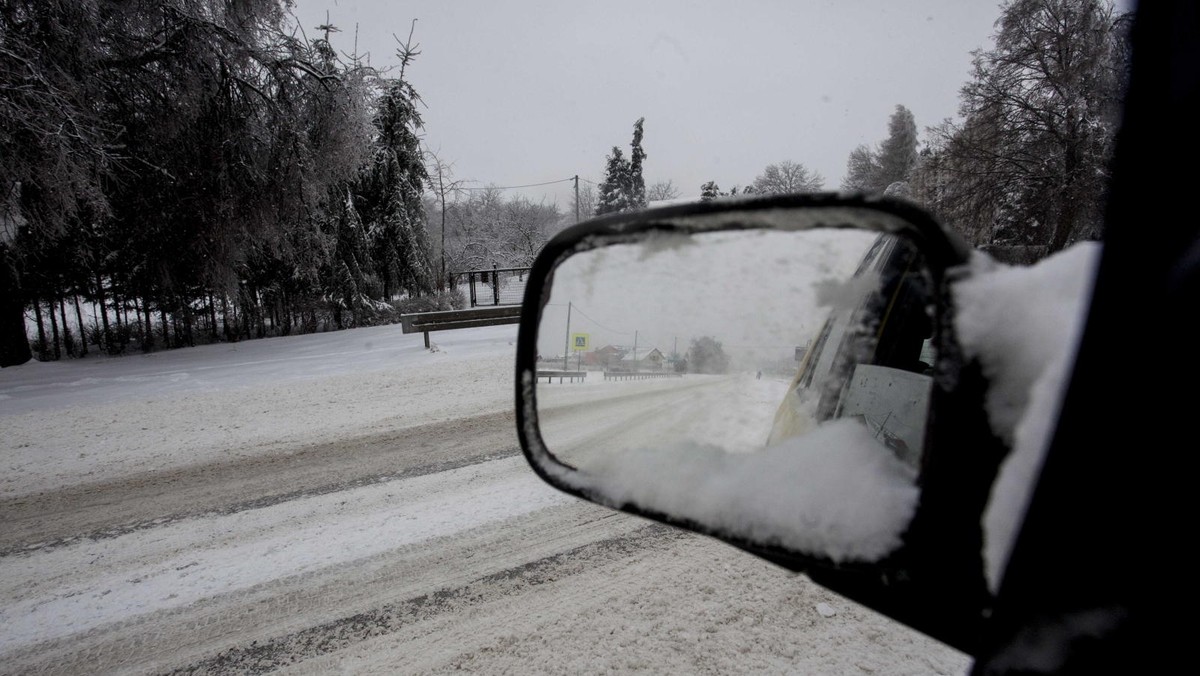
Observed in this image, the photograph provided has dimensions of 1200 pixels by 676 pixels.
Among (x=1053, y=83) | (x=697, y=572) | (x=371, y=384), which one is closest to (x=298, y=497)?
(x=697, y=572)

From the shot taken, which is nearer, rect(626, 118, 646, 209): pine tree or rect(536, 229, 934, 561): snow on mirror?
rect(536, 229, 934, 561): snow on mirror

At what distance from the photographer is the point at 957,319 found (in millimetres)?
610

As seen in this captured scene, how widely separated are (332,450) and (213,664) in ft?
10.8

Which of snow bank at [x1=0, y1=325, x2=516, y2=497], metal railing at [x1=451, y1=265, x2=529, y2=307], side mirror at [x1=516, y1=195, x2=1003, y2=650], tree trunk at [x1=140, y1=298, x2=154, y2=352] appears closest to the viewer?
side mirror at [x1=516, y1=195, x2=1003, y2=650]

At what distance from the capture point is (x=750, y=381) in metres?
1.12

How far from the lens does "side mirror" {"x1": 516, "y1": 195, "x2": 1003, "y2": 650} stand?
0.68 metres

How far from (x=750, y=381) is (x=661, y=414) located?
225mm

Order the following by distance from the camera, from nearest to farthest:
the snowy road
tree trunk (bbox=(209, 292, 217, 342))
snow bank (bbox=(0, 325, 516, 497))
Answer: the snowy road
snow bank (bbox=(0, 325, 516, 497))
tree trunk (bbox=(209, 292, 217, 342))

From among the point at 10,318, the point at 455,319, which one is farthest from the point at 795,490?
the point at 10,318

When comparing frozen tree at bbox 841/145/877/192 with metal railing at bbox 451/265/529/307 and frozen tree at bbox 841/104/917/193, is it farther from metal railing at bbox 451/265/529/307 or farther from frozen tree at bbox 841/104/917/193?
metal railing at bbox 451/265/529/307

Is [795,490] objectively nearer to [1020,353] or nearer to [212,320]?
[1020,353]

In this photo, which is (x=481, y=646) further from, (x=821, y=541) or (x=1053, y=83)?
(x=1053, y=83)

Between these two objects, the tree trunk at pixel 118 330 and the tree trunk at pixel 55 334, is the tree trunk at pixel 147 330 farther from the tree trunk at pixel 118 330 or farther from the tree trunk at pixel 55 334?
the tree trunk at pixel 55 334

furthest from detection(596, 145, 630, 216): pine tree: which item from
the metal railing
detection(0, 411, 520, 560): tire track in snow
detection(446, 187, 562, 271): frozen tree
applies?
detection(0, 411, 520, 560): tire track in snow
